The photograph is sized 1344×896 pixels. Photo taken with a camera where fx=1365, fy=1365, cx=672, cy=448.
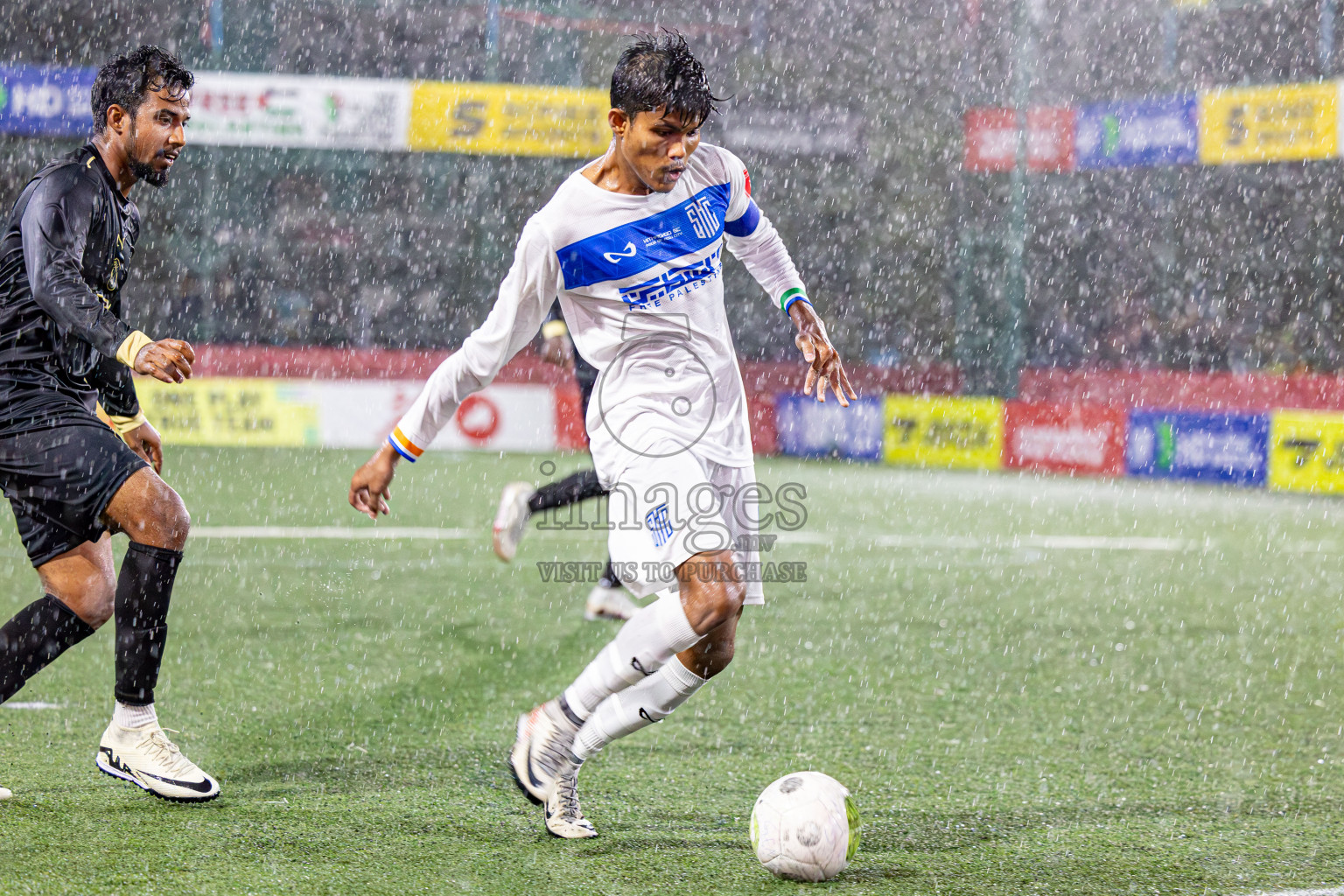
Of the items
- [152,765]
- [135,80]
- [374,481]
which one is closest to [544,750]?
[374,481]

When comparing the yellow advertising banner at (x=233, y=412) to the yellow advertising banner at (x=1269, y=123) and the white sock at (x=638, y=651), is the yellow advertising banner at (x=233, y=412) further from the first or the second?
the white sock at (x=638, y=651)

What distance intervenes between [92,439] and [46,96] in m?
16.1

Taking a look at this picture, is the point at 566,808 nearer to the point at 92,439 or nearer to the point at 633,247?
the point at 633,247

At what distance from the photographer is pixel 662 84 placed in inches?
124

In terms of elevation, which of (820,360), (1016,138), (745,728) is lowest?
(745,728)

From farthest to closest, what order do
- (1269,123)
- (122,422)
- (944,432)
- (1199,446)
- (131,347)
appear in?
(1269,123) < (944,432) < (1199,446) < (122,422) < (131,347)

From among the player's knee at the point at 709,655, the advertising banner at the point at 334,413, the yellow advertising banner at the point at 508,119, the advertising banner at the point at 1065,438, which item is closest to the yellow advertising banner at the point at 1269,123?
the advertising banner at the point at 1065,438

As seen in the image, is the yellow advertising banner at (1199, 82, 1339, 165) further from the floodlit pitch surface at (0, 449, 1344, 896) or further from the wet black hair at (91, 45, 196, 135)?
the wet black hair at (91, 45, 196, 135)

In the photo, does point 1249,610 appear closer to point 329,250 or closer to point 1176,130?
point 1176,130

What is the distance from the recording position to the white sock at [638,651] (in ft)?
10.5

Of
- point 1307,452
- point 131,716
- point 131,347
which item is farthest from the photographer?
point 1307,452

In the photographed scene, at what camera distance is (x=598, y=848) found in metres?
3.25

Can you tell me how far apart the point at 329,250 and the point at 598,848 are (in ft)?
62.9

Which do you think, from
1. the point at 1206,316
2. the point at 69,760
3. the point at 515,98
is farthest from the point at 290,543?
the point at 1206,316
